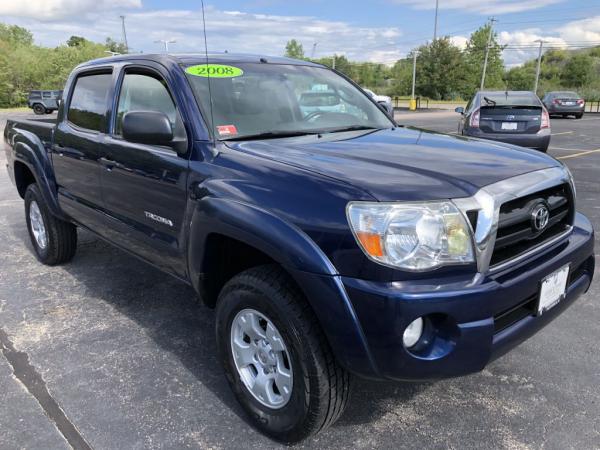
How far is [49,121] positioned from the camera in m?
4.70

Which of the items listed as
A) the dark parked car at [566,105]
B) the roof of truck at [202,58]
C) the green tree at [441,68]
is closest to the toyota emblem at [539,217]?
Answer: the roof of truck at [202,58]

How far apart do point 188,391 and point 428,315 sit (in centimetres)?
149

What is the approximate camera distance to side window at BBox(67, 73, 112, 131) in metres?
3.67

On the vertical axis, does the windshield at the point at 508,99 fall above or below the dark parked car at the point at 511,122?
above

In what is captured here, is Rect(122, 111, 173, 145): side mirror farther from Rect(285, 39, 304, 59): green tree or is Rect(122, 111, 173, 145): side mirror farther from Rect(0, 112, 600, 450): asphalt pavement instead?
Rect(285, 39, 304, 59): green tree

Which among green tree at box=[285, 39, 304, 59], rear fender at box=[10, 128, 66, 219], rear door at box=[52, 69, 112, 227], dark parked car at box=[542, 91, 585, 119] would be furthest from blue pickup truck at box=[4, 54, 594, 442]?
green tree at box=[285, 39, 304, 59]

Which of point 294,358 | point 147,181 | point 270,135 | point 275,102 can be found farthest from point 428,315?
point 147,181

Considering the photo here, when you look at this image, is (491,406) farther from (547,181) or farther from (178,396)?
(178,396)

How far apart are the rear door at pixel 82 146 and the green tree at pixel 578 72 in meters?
81.7

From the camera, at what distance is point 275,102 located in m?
3.12

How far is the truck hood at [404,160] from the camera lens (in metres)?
2.02

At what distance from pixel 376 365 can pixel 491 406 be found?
1042 millimetres

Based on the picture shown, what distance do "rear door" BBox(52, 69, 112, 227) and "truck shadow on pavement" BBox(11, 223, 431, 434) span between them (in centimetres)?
64

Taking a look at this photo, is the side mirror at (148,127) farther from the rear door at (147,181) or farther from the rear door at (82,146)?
the rear door at (82,146)
